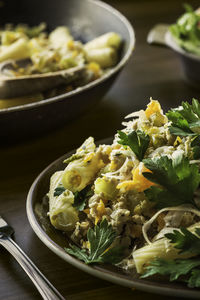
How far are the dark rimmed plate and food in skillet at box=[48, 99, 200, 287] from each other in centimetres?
2

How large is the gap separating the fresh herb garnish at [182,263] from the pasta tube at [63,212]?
26cm

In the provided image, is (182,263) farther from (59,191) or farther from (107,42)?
(107,42)

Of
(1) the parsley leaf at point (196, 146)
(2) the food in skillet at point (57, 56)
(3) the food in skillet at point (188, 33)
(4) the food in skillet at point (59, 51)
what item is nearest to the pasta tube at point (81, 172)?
(1) the parsley leaf at point (196, 146)

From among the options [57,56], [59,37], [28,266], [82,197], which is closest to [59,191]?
[82,197]

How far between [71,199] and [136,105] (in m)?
0.96

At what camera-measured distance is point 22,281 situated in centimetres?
130

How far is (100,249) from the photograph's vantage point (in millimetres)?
1183

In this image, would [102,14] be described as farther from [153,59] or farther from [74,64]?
[74,64]

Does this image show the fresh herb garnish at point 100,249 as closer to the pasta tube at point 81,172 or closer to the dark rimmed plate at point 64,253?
the dark rimmed plate at point 64,253

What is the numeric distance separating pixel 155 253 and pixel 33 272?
28cm

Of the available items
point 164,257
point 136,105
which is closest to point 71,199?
point 164,257

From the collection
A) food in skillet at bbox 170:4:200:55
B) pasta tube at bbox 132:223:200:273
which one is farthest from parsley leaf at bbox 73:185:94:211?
food in skillet at bbox 170:4:200:55

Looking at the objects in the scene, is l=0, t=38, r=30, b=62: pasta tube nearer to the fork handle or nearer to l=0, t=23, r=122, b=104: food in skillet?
l=0, t=23, r=122, b=104: food in skillet

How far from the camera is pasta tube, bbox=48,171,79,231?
131 centimetres
